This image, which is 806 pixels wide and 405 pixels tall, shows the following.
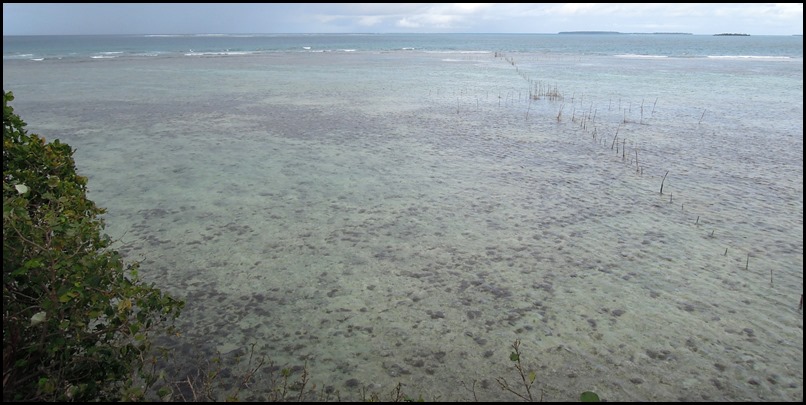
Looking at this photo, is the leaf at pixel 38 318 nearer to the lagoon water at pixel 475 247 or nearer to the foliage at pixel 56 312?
the foliage at pixel 56 312

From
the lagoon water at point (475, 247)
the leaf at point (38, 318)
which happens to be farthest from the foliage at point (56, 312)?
the lagoon water at point (475, 247)

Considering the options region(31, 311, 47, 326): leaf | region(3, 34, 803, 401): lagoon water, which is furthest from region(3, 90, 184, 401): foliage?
region(3, 34, 803, 401): lagoon water

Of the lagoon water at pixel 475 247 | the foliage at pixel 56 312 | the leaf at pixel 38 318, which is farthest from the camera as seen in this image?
the lagoon water at pixel 475 247

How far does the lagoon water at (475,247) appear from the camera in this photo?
8.96ft

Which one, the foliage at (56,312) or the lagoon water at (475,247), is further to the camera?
the lagoon water at (475,247)

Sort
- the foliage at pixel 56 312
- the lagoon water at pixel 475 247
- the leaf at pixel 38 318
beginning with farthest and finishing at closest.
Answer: the lagoon water at pixel 475 247 → the foliage at pixel 56 312 → the leaf at pixel 38 318

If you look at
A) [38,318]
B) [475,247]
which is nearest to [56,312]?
[38,318]

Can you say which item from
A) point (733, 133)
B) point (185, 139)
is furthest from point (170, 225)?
point (733, 133)

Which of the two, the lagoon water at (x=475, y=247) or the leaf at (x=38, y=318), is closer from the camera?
the leaf at (x=38, y=318)

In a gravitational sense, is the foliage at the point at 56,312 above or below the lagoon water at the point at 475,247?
above

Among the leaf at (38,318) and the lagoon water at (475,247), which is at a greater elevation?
the leaf at (38,318)

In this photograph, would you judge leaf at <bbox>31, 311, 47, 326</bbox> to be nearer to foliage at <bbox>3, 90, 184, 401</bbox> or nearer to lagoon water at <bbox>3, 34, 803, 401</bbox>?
foliage at <bbox>3, 90, 184, 401</bbox>

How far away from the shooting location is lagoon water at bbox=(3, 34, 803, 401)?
2732mm

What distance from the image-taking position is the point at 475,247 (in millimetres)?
4039
